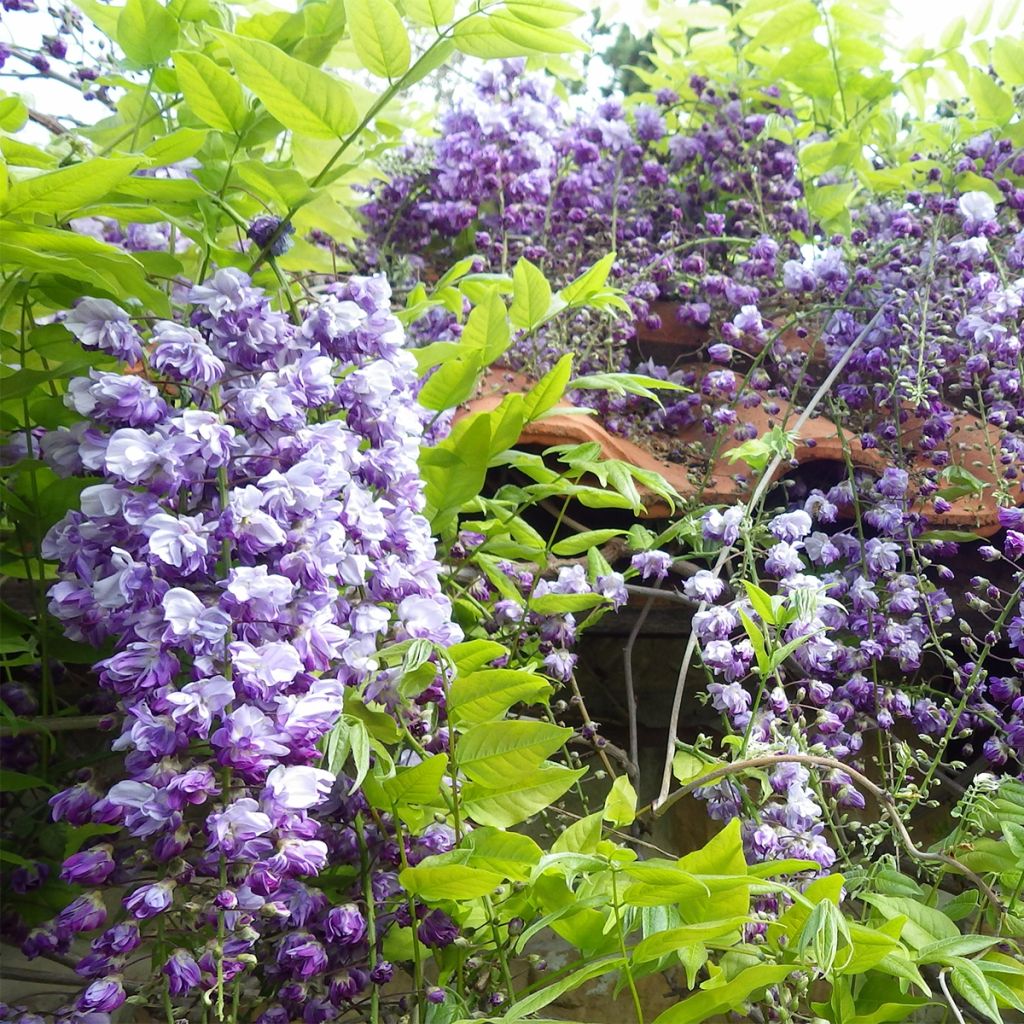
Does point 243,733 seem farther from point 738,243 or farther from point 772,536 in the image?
point 738,243

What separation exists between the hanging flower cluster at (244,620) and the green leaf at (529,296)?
0.86ft

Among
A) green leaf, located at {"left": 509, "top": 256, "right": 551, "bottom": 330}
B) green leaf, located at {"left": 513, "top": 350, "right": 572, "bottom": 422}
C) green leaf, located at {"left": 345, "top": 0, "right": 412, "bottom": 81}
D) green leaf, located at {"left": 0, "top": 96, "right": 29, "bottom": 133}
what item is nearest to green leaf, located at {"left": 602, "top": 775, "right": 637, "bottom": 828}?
green leaf, located at {"left": 513, "top": 350, "right": 572, "bottom": 422}

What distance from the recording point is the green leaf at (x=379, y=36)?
0.82 meters

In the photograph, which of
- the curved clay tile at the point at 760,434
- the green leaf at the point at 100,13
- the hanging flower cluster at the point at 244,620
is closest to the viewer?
the hanging flower cluster at the point at 244,620

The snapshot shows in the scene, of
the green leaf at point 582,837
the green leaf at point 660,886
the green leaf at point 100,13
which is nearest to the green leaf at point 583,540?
the green leaf at point 582,837

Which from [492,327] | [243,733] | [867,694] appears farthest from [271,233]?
[867,694]

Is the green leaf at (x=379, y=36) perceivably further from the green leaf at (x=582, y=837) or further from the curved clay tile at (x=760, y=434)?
the green leaf at (x=582, y=837)

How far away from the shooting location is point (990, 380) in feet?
4.24

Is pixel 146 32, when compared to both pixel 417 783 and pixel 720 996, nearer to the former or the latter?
pixel 417 783

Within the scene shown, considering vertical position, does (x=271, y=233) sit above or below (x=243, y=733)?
above

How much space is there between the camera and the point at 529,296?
106 cm

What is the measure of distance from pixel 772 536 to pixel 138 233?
2.90ft

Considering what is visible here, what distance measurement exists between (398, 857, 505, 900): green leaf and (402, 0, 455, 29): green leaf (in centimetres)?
67

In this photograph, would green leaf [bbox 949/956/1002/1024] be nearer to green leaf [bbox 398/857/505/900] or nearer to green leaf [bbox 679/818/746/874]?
green leaf [bbox 679/818/746/874]
